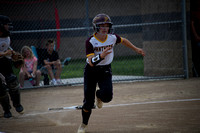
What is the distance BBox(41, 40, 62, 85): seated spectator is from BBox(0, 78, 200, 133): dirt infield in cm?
64

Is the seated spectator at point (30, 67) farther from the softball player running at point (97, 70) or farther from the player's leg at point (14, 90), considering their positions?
the softball player running at point (97, 70)

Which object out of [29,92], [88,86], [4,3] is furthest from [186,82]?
[4,3]

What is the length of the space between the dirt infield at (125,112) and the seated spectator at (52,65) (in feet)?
2.09

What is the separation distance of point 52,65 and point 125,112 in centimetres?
477

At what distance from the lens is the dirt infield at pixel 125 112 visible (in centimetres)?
548

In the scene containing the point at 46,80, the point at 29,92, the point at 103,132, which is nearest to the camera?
the point at 103,132

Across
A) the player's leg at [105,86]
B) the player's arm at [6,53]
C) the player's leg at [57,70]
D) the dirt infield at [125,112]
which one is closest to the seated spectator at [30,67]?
the dirt infield at [125,112]

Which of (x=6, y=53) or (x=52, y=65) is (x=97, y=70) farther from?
(x=52, y=65)

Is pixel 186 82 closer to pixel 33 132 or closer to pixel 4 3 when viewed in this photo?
pixel 33 132

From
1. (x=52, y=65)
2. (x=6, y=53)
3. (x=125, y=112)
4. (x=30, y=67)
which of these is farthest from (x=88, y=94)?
(x=52, y=65)

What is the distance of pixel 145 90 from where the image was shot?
905 centimetres

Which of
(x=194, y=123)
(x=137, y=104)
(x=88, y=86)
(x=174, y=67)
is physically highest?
(x=88, y=86)

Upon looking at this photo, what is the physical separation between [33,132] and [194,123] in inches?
109

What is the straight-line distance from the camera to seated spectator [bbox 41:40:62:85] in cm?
1041
